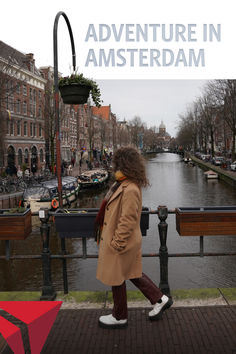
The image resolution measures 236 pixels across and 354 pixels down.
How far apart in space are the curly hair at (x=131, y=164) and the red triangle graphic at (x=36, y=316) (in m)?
1.38

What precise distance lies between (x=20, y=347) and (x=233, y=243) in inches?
419

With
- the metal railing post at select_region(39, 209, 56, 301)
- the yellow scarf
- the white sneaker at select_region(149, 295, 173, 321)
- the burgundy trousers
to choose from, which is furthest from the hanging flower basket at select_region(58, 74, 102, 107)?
the white sneaker at select_region(149, 295, 173, 321)

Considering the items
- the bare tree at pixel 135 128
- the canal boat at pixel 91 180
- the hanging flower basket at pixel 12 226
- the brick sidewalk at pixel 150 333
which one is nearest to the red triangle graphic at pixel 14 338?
the brick sidewalk at pixel 150 333

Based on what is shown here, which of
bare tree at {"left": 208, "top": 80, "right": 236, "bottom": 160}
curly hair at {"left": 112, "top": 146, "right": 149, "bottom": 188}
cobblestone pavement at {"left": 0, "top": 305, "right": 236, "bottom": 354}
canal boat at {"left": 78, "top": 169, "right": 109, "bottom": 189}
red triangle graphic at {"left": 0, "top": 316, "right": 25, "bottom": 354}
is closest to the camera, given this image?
red triangle graphic at {"left": 0, "top": 316, "right": 25, "bottom": 354}

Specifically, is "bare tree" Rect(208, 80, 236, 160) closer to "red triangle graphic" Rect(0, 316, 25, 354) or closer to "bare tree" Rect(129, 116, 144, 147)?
"red triangle graphic" Rect(0, 316, 25, 354)

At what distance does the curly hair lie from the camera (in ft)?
9.82

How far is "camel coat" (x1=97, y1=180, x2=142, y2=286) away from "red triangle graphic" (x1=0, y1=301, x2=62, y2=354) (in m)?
0.55

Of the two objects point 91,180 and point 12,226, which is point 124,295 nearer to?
point 12,226

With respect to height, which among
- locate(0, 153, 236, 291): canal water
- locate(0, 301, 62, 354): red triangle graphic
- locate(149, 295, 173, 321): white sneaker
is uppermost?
locate(0, 301, 62, 354): red triangle graphic

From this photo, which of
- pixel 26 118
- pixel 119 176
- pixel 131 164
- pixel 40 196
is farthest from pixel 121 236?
pixel 26 118

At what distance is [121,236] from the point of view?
2.86 meters

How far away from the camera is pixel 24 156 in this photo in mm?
35000

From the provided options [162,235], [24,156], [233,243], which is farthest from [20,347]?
[24,156]

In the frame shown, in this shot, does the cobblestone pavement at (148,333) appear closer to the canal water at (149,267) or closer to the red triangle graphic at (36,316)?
the red triangle graphic at (36,316)
